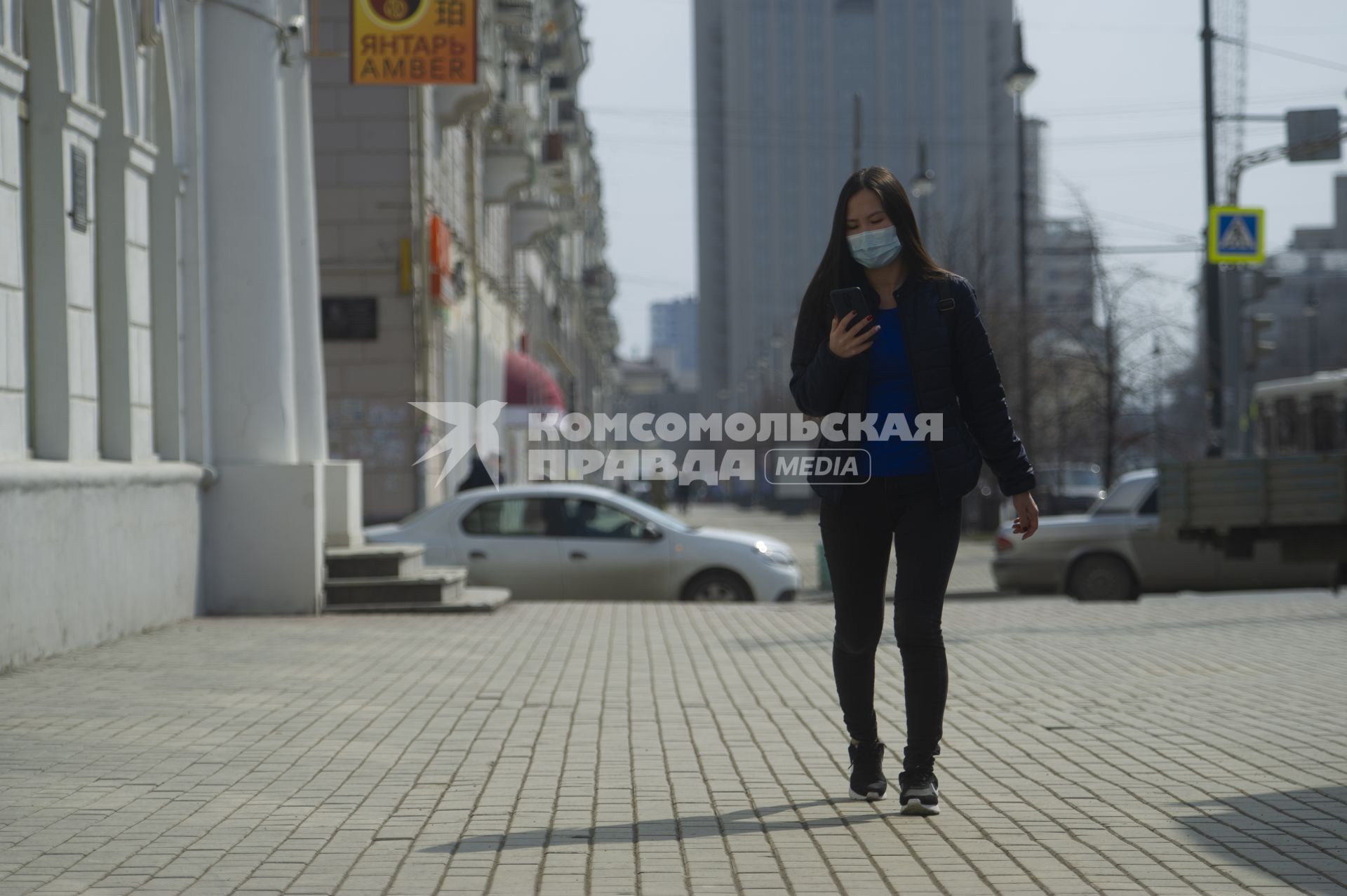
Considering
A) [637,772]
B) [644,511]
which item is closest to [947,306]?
[637,772]

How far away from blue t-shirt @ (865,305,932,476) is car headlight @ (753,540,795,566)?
10911 millimetres

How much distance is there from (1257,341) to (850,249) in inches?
755

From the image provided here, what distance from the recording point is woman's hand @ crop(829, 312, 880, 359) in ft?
17.1

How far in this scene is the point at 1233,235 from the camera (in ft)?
72.5

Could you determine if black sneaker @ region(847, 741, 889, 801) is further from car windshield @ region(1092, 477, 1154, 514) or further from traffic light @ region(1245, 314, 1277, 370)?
traffic light @ region(1245, 314, 1277, 370)

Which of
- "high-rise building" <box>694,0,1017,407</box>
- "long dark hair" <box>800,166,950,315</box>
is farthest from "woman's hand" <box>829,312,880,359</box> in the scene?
"high-rise building" <box>694,0,1017,407</box>

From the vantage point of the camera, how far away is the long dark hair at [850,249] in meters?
5.39

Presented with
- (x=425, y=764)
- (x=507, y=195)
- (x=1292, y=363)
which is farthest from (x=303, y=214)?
(x=1292, y=363)

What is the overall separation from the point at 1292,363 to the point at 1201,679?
85.7m

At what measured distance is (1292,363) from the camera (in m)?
89.2

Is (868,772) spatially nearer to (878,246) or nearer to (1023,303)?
(878,246)

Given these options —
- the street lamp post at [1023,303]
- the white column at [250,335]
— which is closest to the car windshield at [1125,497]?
the white column at [250,335]

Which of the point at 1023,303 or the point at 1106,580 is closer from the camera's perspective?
the point at 1106,580

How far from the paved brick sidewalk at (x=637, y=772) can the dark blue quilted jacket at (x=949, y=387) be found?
3.59 ft
